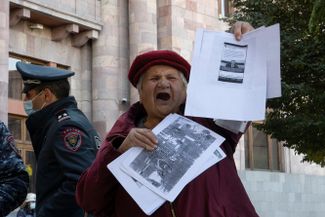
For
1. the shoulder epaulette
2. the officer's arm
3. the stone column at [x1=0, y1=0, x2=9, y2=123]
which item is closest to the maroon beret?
the officer's arm

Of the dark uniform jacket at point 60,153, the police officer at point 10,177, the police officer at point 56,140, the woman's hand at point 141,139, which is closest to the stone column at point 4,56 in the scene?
the police officer at point 56,140

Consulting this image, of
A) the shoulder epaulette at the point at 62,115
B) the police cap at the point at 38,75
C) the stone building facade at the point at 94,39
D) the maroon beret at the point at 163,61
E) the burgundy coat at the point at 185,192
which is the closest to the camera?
the burgundy coat at the point at 185,192

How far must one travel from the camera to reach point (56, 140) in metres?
3.81

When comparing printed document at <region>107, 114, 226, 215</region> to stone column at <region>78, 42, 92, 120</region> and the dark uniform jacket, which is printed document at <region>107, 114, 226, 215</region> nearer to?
the dark uniform jacket

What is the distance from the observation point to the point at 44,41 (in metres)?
16.3

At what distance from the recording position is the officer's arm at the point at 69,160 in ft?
12.1

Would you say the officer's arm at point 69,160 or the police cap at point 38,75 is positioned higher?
the police cap at point 38,75

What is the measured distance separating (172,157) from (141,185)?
0.17 m

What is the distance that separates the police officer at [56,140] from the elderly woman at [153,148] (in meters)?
0.91

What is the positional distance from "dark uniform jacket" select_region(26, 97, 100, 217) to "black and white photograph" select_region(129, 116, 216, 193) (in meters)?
1.14

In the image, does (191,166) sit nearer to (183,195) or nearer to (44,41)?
(183,195)

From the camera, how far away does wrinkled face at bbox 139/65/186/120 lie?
9.02ft

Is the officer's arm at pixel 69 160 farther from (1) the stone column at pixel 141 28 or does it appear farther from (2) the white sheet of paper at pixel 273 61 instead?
(1) the stone column at pixel 141 28

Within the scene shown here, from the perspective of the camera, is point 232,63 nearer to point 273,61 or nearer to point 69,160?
point 273,61
